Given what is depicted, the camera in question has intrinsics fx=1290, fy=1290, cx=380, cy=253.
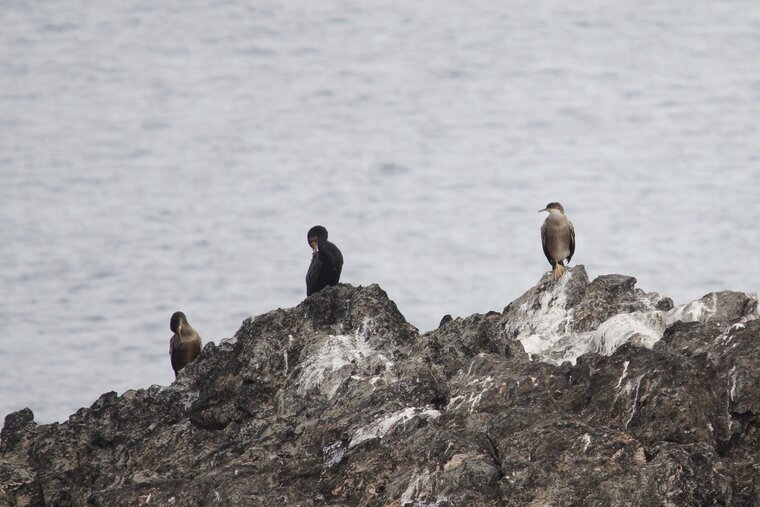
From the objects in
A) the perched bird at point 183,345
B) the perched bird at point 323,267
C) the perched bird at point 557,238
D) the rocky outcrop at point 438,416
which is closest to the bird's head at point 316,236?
the perched bird at point 323,267

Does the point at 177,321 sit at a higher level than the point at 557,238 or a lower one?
lower

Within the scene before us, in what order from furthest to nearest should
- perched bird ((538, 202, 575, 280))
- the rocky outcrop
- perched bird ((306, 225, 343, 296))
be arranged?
perched bird ((538, 202, 575, 280)) < perched bird ((306, 225, 343, 296)) < the rocky outcrop

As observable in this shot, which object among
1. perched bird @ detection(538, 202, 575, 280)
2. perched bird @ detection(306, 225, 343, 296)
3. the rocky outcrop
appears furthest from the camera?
perched bird @ detection(538, 202, 575, 280)

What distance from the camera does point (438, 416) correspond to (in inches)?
491

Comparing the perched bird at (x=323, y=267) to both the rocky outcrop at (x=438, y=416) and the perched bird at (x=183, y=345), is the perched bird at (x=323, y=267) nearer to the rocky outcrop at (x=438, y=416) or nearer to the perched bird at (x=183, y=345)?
the perched bird at (x=183, y=345)

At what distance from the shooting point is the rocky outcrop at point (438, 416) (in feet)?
36.5

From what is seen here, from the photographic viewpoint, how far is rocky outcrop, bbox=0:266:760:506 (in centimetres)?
1112

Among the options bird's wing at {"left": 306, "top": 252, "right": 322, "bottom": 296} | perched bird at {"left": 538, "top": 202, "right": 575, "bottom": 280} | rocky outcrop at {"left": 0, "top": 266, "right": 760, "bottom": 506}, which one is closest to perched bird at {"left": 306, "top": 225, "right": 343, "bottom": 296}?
bird's wing at {"left": 306, "top": 252, "right": 322, "bottom": 296}

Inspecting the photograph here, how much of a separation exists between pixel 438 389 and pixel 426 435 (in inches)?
50.3

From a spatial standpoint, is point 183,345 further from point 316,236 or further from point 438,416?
point 438,416

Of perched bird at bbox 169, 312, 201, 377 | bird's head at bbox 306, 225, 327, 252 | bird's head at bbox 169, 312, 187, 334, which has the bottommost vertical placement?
perched bird at bbox 169, 312, 201, 377

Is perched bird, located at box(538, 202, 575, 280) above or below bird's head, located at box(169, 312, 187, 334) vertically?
above

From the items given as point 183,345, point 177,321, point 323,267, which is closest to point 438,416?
point 323,267

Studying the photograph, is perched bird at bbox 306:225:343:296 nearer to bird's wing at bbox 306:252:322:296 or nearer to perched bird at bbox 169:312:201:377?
bird's wing at bbox 306:252:322:296
